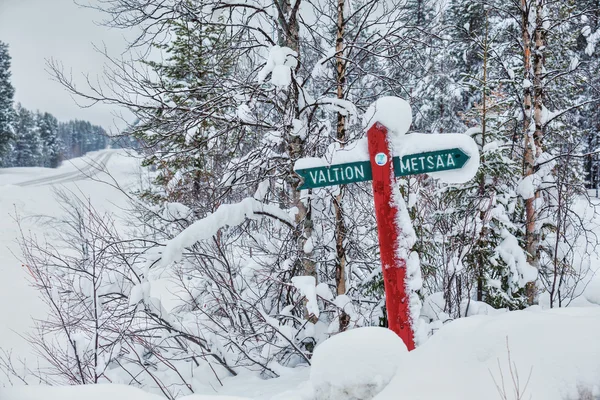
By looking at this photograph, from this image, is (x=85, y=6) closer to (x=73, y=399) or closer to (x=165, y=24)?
(x=165, y=24)

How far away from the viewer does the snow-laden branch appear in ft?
11.1

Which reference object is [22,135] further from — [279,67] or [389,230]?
[389,230]

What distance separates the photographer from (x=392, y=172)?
8.40 ft

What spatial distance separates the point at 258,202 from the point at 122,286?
214 cm

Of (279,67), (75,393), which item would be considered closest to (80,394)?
(75,393)

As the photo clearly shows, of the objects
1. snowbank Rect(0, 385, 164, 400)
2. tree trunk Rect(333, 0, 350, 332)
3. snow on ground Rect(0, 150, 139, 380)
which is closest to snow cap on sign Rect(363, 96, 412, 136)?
tree trunk Rect(333, 0, 350, 332)

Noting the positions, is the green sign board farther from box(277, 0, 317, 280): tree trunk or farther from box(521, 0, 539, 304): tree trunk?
box(521, 0, 539, 304): tree trunk

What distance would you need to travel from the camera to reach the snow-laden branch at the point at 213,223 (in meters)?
3.37

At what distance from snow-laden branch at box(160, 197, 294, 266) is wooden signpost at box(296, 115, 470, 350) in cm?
136

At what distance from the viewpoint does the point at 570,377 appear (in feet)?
4.58

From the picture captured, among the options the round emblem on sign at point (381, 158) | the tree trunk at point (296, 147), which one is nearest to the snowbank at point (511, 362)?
the round emblem on sign at point (381, 158)

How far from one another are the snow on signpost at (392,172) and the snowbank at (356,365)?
69 cm

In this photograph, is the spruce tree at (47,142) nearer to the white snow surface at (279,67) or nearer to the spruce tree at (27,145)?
the spruce tree at (27,145)

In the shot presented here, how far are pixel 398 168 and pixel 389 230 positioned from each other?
1.55ft
